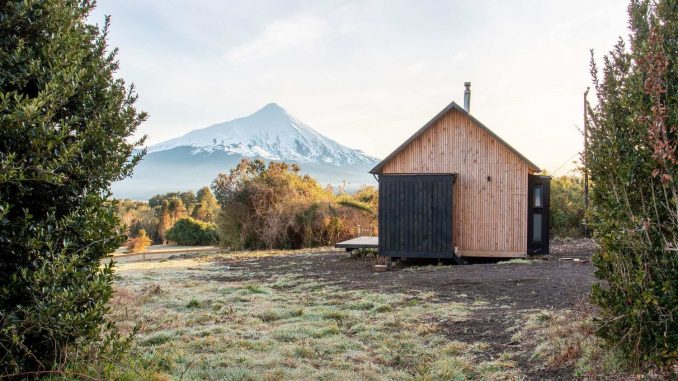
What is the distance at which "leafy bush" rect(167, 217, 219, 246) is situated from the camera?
2823 centimetres

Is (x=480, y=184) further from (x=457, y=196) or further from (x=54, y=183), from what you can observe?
(x=54, y=183)

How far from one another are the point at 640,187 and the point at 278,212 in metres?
18.5

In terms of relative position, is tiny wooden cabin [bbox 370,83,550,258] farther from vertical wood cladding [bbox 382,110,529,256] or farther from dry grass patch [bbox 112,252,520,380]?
dry grass patch [bbox 112,252,520,380]

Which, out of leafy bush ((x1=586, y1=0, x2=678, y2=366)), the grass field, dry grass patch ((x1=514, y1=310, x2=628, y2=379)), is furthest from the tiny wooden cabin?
leafy bush ((x1=586, y1=0, x2=678, y2=366))

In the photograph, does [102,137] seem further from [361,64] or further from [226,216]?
[226,216]

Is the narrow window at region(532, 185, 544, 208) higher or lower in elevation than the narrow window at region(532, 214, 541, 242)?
higher

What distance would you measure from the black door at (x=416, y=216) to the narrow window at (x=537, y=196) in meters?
3.09

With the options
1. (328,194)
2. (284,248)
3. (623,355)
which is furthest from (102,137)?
(328,194)

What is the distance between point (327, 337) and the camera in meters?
6.31

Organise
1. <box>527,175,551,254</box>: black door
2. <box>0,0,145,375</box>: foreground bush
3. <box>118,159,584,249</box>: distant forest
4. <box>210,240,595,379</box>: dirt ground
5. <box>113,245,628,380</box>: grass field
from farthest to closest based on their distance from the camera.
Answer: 1. <box>118,159,584,249</box>: distant forest
2. <box>527,175,551,254</box>: black door
3. <box>210,240,595,379</box>: dirt ground
4. <box>113,245,628,380</box>: grass field
5. <box>0,0,145,375</box>: foreground bush

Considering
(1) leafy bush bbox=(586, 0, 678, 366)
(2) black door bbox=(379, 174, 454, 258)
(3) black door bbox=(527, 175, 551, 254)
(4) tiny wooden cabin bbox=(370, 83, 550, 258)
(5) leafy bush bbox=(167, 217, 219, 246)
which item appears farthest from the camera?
(5) leafy bush bbox=(167, 217, 219, 246)

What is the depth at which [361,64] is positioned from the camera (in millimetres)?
20281

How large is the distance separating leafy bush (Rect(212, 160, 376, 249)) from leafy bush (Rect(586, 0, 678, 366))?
17817mm

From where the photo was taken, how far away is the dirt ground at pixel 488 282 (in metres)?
6.39
